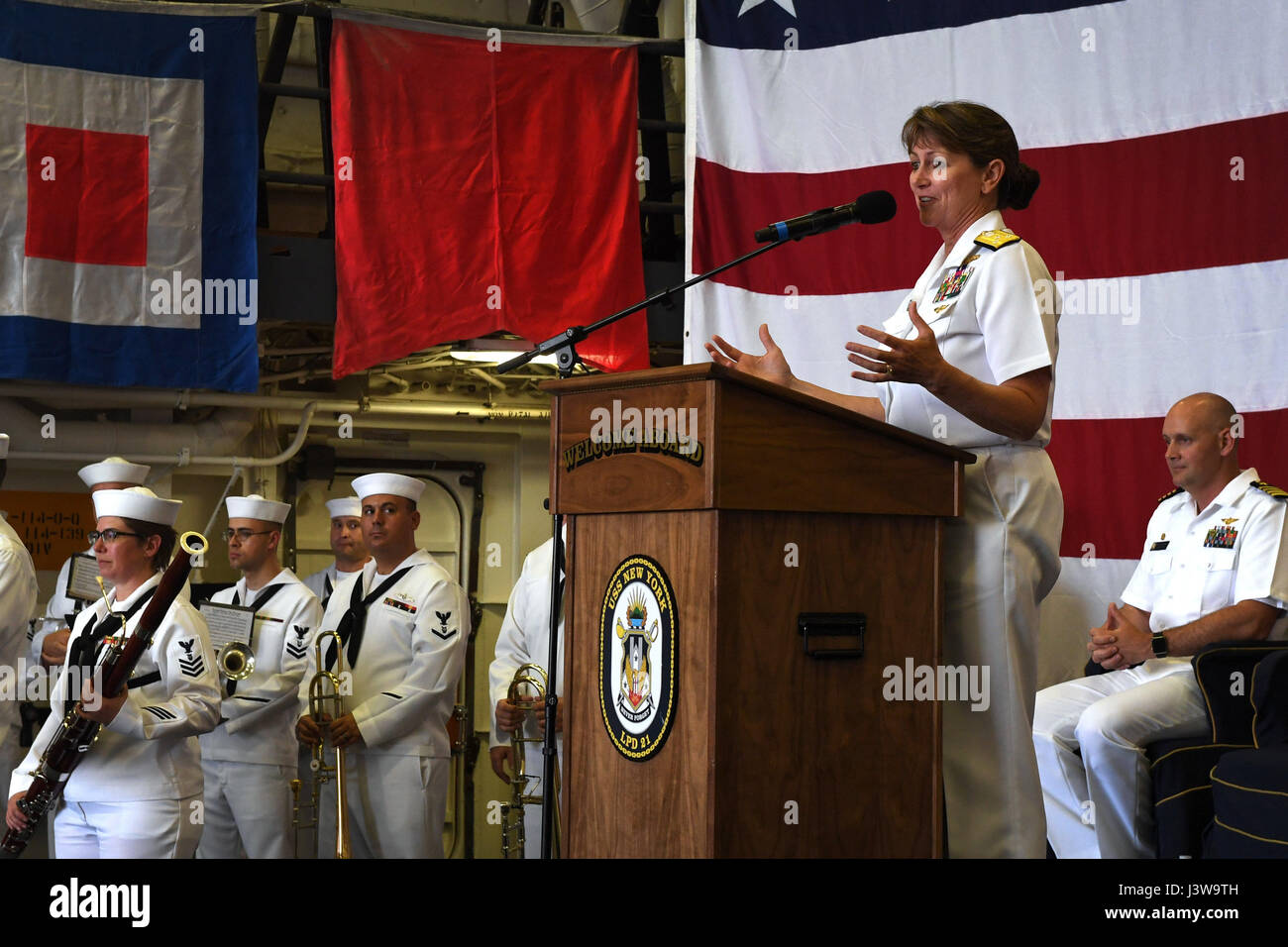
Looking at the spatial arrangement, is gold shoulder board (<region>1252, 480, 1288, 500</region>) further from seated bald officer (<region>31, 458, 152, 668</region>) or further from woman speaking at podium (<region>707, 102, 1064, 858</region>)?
seated bald officer (<region>31, 458, 152, 668</region>)

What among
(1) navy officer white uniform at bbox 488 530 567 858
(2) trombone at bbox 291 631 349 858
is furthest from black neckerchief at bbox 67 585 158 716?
(1) navy officer white uniform at bbox 488 530 567 858

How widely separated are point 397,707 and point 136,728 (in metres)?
1.67

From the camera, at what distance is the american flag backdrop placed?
4.68 m

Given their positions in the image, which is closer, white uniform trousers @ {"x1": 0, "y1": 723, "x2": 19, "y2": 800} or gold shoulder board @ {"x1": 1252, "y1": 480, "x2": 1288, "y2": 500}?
gold shoulder board @ {"x1": 1252, "y1": 480, "x2": 1288, "y2": 500}

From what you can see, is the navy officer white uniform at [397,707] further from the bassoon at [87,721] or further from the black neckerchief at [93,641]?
the bassoon at [87,721]

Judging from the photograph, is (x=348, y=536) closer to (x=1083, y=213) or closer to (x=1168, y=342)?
(x=1083, y=213)

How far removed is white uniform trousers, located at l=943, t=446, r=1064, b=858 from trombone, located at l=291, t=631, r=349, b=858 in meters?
3.60

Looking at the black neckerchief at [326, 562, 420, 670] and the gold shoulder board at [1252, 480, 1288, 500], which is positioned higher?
the gold shoulder board at [1252, 480, 1288, 500]

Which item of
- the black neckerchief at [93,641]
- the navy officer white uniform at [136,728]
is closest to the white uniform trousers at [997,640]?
the navy officer white uniform at [136,728]

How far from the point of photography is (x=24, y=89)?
223 inches

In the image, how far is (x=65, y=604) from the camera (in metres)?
6.16
